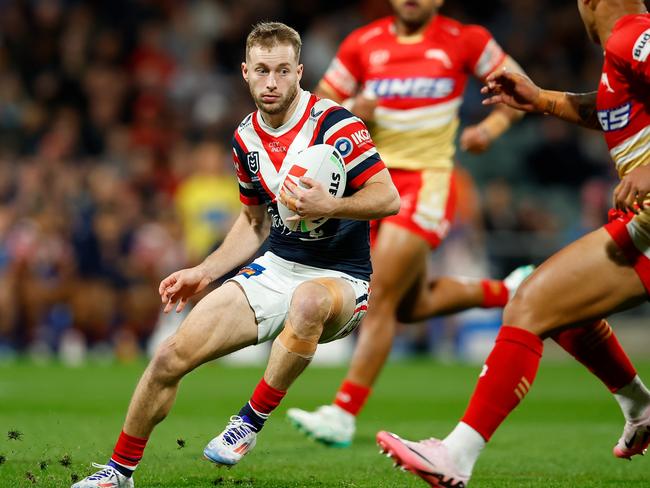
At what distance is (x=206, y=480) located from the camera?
224 inches

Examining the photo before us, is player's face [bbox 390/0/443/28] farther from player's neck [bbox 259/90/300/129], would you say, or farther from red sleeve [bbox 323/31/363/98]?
player's neck [bbox 259/90/300/129]

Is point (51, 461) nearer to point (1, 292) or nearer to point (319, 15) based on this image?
point (1, 292)

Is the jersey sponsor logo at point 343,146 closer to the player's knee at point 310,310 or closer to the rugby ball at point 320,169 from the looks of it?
the rugby ball at point 320,169

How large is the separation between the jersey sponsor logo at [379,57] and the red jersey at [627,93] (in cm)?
303

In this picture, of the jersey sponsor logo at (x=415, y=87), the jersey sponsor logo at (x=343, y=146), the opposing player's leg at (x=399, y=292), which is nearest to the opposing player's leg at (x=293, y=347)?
the jersey sponsor logo at (x=343, y=146)

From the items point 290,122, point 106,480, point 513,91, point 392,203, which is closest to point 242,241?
point 290,122

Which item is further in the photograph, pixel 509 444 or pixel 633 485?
pixel 509 444

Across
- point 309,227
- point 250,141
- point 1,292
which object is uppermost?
point 250,141

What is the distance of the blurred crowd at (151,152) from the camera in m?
15.6

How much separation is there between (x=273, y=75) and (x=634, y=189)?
1.85 meters

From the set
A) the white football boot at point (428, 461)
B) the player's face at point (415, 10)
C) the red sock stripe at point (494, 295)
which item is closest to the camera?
A: the white football boot at point (428, 461)

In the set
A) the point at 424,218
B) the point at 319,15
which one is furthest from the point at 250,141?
the point at 319,15

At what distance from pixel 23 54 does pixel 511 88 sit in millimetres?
13669

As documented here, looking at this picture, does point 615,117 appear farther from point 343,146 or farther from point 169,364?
point 169,364
